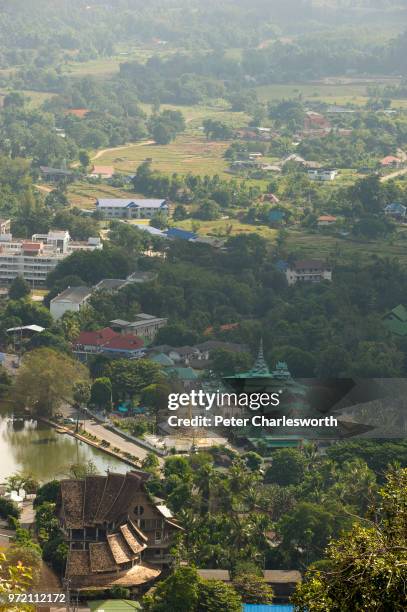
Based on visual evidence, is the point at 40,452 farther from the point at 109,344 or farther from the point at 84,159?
the point at 84,159

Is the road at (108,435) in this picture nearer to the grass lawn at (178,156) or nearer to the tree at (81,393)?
the tree at (81,393)

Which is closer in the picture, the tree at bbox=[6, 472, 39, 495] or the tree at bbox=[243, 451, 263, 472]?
the tree at bbox=[6, 472, 39, 495]

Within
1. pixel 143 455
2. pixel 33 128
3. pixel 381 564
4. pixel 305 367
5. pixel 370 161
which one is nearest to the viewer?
pixel 381 564

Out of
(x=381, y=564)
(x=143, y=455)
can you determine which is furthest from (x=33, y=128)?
(x=381, y=564)

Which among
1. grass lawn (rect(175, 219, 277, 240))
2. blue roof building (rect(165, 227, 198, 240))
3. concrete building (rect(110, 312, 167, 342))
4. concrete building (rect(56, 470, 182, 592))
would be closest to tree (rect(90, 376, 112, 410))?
concrete building (rect(110, 312, 167, 342))

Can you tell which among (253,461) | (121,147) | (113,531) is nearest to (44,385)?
(253,461)

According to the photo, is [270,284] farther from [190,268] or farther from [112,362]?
[112,362]

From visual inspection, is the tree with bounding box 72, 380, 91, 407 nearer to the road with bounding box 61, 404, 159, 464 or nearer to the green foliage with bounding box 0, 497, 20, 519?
the road with bounding box 61, 404, 159, 464
